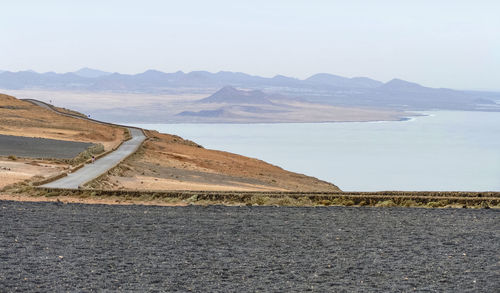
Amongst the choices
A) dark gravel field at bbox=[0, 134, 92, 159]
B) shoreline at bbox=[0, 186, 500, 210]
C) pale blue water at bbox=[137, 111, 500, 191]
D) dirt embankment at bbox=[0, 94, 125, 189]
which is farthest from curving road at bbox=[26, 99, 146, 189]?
pale blue water at bbox=[137, 111, 500, 191]

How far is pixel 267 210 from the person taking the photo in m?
20.0

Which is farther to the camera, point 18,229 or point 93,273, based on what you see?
point 18,229

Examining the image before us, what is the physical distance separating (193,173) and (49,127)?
101 ft

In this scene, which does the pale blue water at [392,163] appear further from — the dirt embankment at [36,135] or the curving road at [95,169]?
the curving road at [95,169]

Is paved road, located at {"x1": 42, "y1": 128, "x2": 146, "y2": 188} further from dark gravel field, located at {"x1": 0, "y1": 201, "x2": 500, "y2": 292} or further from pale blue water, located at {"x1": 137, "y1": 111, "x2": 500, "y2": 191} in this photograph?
pale blue water, located at {"x1": 137, "y1": 111, "x2": 500, "y2": 191}

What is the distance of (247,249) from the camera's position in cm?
1497

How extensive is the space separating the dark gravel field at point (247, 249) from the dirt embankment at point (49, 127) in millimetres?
32482

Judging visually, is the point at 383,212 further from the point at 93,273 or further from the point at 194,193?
the point at 93,273

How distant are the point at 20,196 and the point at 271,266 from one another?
42.9ft

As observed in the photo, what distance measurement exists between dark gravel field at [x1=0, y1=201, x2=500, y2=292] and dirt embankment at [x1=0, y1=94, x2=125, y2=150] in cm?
3248

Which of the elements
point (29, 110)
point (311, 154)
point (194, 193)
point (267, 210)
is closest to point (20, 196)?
point (194, 193)

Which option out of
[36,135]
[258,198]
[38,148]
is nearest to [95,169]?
[38,148]

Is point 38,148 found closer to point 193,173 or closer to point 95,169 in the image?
point 193,173

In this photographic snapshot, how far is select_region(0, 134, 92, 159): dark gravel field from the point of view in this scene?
40812 millimetres
